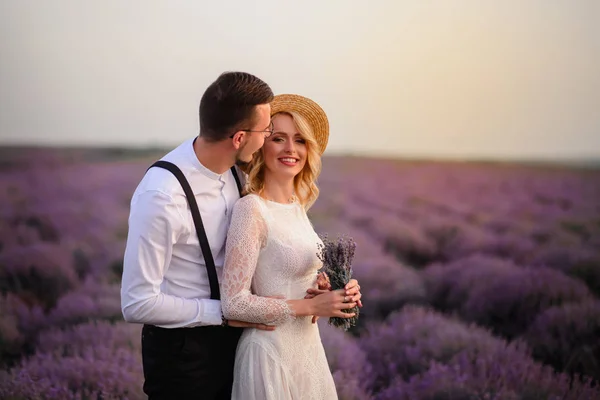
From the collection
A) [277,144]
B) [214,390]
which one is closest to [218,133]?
[277,144]

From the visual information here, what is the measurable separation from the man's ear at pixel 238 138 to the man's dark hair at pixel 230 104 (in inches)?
0.6

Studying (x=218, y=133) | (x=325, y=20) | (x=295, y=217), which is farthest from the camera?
(x=325, y=20)

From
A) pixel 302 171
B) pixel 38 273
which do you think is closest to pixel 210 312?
pixel 302 171

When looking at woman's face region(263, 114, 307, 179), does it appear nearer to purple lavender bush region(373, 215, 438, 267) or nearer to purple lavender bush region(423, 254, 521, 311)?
purple lavender bush region(373, 215, 438, 267)

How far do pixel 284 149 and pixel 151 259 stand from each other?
578mm

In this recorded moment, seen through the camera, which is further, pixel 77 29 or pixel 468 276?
pixel 468 276

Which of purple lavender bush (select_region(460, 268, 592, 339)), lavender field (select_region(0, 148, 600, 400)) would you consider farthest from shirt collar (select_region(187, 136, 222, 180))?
purple lavender bush (select_region(460, 268, 592, 339))

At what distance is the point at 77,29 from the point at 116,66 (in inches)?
10.1

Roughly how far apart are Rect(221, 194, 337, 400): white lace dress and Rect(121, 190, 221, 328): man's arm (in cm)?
17

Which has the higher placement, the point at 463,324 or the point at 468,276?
the point at 468,276

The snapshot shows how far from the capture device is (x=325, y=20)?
393cm

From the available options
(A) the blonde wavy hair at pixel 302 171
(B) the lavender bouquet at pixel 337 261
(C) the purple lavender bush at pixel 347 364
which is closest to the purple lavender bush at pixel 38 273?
(C) the purple lavender bush at pixel 347 364

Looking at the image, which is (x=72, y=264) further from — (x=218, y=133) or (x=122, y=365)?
(x=218, y=133)

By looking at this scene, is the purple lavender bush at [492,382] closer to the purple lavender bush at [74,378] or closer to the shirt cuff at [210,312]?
the purple lavender bush at [74,378]
